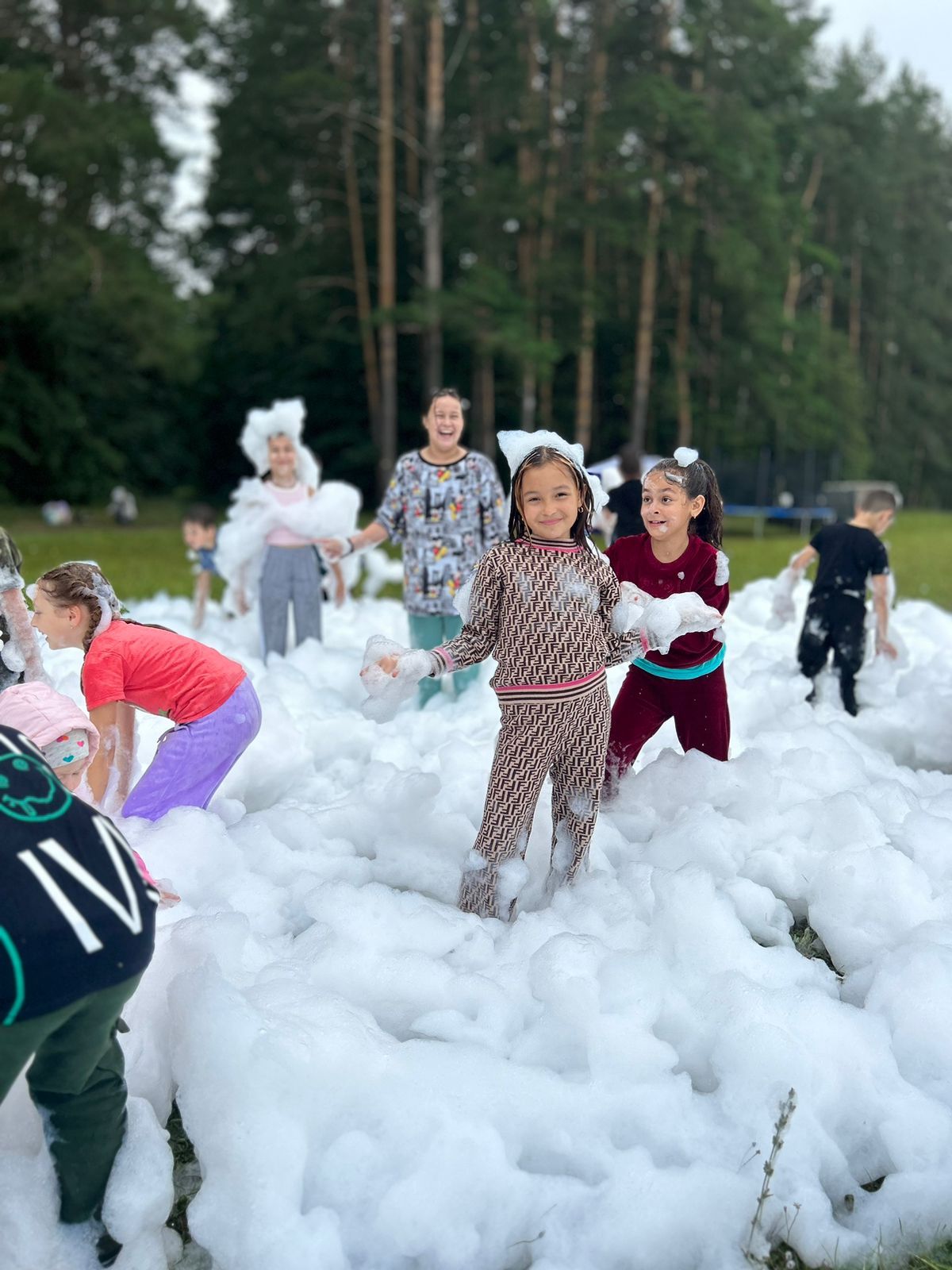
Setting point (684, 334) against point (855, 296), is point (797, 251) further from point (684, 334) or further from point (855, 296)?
point (855, 296)

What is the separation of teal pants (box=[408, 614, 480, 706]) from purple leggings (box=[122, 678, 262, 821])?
1.96 metres

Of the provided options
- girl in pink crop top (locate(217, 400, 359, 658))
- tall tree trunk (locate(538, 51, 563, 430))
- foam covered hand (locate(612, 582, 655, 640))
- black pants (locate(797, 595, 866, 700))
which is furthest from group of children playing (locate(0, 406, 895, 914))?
tall tree trunk (locate(538, 51, 563, 430))

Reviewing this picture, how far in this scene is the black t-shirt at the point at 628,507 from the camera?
568 centimetres

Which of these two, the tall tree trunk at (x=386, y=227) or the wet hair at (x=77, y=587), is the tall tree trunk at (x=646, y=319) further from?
the wet hair at (x=77, y=587)

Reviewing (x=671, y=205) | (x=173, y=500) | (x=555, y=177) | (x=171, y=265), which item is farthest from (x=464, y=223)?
(x=173, y=500)

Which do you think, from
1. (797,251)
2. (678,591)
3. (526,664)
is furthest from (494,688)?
(797,251)

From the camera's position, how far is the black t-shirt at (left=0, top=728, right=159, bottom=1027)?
6.25 feet

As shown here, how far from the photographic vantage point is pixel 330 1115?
2.42 metres

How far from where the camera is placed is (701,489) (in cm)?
377

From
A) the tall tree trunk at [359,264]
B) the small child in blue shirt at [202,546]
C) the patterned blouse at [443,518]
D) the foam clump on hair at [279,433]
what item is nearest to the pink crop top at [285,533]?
the foam clump on hair at [279,433]

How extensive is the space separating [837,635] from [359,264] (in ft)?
61.1

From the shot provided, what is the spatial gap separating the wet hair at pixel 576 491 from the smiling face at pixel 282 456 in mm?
3401

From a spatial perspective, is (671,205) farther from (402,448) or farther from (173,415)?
(173,415)

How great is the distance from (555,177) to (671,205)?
9.84ft
